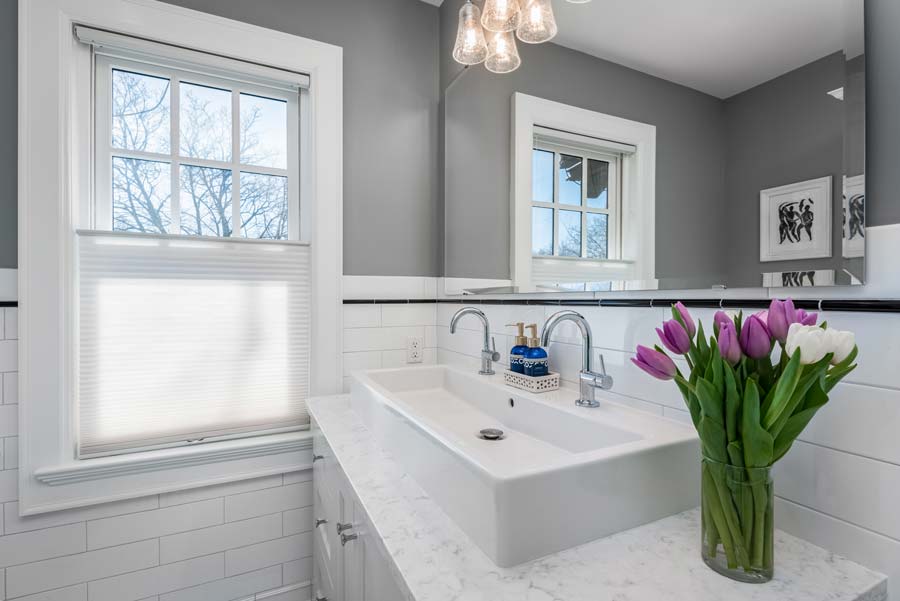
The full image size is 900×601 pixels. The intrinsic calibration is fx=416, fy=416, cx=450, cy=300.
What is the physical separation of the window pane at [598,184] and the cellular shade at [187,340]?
106 centimetres

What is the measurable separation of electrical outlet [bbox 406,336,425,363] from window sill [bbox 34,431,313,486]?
0.49 metres

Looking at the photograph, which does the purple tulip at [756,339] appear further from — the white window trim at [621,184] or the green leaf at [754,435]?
the white window trim at [621,184]

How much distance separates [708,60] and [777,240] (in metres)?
0.39

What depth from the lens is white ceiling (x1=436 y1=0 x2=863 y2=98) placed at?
0.64 meters

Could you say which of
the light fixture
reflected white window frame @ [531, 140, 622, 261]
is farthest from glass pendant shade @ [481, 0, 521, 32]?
reflected white window frame @ [531, 140, 622, 261]

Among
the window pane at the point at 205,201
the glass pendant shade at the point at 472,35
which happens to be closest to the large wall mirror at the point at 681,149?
the glass pendant shade at the point at 472,35

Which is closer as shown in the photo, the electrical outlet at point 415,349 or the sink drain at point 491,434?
the sink drain at point 491,434

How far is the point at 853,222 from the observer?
0.60 m

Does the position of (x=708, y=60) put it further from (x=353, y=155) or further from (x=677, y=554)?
(x=353, y=155)

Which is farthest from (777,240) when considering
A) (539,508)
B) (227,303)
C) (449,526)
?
(227,303)

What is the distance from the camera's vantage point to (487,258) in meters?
1.49

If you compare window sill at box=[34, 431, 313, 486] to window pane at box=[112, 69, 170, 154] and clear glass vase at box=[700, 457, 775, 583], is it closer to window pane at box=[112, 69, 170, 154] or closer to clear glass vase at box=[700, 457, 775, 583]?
window pane at box=[112, 69, 170, 154]

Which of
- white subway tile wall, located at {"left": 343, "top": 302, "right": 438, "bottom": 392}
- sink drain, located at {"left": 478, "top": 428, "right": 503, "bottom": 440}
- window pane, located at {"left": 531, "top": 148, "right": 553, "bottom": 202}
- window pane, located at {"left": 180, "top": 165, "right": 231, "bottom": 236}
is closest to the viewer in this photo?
sink drain, located at {"left": 478, "top": 428, "right": 503, "bottom": 440}

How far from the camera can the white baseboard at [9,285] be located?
1226 millimetres
